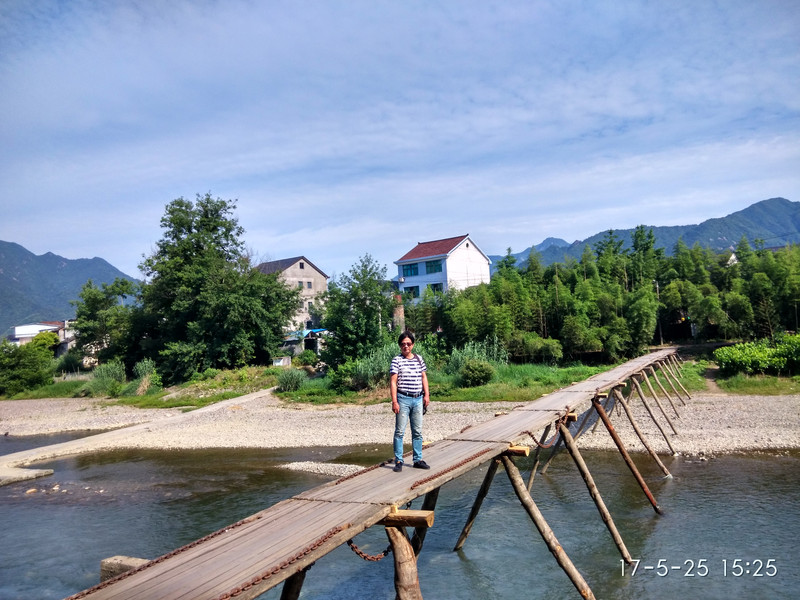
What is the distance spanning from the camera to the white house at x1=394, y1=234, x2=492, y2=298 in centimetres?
4472

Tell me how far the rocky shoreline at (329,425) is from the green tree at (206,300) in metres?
5.75

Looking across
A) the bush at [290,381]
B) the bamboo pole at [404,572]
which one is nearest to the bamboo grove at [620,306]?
the bush at [290,381]

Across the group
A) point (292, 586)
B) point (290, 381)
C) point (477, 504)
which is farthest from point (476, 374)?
point (292, 586)

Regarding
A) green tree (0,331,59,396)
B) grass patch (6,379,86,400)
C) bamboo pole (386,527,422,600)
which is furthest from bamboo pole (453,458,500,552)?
green tree (0,331,59,396)

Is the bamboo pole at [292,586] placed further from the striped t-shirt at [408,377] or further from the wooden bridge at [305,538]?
the striped t-shirt at [408,377]

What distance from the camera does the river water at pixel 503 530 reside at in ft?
26.4

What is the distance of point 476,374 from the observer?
73.3ft

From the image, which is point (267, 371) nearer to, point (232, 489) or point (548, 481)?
point (232, 489)

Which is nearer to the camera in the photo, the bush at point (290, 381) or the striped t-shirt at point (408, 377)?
the striped t-shirt at point (408, 377)

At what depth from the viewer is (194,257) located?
1385 inches

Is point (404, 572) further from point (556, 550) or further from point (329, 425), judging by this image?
point (329, 425)

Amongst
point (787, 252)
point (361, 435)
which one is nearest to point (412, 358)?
point (361, 435)

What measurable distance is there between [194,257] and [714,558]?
3236 cm

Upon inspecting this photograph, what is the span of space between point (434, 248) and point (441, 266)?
247 centimetres
